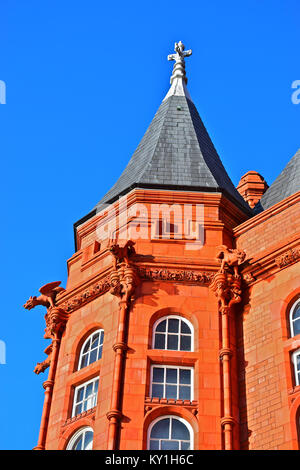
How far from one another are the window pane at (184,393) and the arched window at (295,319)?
3121 mm

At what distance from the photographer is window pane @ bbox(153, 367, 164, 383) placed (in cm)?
2341

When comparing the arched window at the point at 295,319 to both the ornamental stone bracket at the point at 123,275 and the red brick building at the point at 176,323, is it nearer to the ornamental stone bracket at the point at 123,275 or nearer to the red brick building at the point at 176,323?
the red brick building at the point at 176,323

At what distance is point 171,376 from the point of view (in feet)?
77.1

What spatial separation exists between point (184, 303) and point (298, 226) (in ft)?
12.9

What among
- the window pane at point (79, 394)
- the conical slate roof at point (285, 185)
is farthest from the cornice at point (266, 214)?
the window pane at point (79, 394)

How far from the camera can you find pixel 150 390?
75.5 feet

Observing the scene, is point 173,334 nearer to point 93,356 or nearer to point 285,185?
point 93,356

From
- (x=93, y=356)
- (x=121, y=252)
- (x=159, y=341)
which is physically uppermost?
(x=121, y=252)

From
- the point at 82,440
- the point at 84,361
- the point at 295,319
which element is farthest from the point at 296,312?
the point at 82,440

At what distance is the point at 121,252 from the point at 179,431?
554 centimetres

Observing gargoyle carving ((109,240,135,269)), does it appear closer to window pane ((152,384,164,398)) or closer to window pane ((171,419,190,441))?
window pane ((152,384,164,398))
